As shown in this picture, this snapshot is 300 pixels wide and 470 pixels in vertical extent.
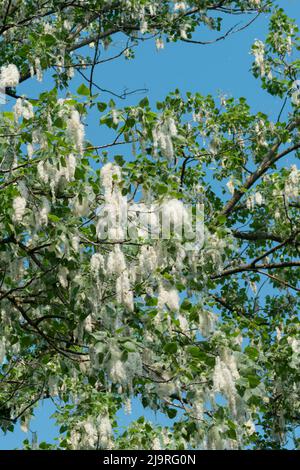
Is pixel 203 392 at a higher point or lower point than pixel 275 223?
lower

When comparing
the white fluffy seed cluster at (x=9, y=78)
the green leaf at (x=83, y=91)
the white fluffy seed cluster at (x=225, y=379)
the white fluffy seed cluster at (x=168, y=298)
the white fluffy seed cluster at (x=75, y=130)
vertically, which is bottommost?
the white fluffy seed cluster at (x=225, y=379)

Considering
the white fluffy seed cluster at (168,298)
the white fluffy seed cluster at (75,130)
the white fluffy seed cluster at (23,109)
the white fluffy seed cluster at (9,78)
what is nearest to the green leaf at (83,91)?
the white fluffy seed cluster at (75,130)

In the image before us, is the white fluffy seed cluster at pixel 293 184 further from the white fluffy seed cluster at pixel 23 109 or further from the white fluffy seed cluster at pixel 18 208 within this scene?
the white fluffy seed cluster at pixel 18 208

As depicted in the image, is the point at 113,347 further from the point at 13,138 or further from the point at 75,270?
the point at 13,138

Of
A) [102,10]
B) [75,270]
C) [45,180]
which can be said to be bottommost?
[75,270]

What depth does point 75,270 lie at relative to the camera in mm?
6289

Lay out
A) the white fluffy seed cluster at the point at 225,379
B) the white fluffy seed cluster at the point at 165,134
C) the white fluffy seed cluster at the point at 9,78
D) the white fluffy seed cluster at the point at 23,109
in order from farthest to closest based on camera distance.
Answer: the white fluffy seed cluster at the point at 9,78, the white fluffy seed cluster at the point at 165,134, the white fluffy seed cluster at the point at 23,109, the white fluffy seed cluster at the point at 225,379

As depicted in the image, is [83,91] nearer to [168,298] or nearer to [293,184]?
[168,298]

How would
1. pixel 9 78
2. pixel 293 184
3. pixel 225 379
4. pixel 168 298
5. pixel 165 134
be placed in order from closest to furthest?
pixel 225 379 < pixel 168 298 < pixel 165 134 < pixel 9 78 < pixel 293 184

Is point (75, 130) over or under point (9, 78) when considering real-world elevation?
under

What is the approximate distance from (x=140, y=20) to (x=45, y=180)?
784cm

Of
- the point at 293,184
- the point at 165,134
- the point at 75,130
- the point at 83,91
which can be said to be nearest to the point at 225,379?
the point at 165,134
